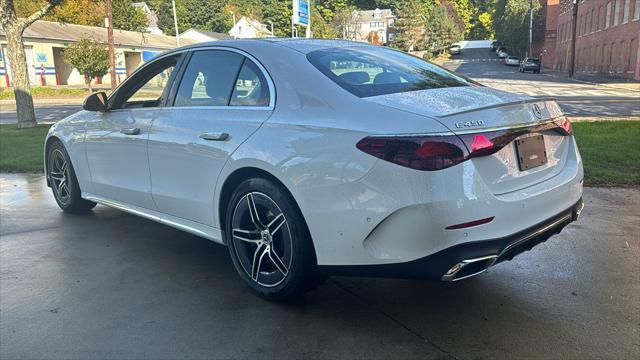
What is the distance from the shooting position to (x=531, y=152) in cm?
304

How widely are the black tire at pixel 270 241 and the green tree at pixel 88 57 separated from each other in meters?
32.0

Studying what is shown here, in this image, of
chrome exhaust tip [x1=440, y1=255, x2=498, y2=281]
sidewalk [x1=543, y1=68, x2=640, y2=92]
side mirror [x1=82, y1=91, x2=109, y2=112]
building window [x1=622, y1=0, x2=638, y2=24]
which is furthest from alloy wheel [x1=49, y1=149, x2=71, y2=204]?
building window [x1=622, y1=0, x2=638, y2=24]

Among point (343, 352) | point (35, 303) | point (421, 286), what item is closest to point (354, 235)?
point (343, 352)

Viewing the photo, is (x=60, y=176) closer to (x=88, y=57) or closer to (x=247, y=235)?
(x=247, y=235)

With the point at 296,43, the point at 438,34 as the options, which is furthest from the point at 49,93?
the point at 438,34

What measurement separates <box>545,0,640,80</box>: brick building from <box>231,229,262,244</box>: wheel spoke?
3774cm

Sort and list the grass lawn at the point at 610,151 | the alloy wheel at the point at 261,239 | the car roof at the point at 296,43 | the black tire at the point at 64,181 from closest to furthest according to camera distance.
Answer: the alloy wheel at the point at 261,239, the car roof at the point at 296,43, the black tire at the point at 64,181, the grass lawn at the point at 610,151

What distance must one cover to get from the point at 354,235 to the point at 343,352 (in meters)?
0.62

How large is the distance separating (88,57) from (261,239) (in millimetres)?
32306

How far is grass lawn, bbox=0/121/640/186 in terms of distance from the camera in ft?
22.4

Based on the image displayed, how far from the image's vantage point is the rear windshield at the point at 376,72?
3.23 meters

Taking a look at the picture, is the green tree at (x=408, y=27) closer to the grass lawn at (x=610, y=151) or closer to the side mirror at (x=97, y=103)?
the grass lawn at (x=610, y=151)

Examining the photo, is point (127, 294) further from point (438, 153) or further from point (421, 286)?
point (438, 153)

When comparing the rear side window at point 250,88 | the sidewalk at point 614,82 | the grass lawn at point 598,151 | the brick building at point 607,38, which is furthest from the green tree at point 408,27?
the rear side window at point 250,88
